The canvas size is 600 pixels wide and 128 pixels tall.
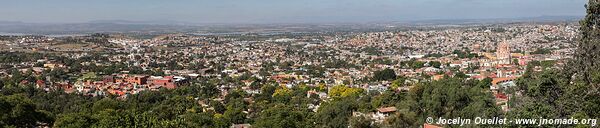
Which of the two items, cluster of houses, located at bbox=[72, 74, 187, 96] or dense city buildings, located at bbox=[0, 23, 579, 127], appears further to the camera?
cluster of houses, located at bbox=[72, 74, 187, 96]

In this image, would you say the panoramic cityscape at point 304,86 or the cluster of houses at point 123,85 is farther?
the cluster of houses at point 123,85

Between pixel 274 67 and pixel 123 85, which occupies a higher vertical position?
pixel 123 85

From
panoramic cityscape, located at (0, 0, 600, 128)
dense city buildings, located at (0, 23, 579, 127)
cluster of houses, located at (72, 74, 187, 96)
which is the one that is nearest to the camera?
panoramic cityscape, located at (0, 0, 600, 128)

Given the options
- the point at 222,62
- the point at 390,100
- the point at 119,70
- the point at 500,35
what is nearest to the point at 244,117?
the point at 390,100

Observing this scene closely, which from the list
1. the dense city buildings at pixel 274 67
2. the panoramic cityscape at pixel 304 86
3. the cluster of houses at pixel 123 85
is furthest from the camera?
the cluster of houses at pixel 123 85

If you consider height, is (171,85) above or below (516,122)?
below

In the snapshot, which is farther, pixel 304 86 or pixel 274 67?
pixel 274 67

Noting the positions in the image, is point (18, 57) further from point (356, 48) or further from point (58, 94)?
point (356, 48)

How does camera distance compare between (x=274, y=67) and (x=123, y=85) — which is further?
(x=274, y=67)

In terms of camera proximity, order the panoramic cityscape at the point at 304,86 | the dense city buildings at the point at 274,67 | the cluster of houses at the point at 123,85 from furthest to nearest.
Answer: the cluster of houses at the point at 123,85
the dense city buildings at the point at 274,67
the panoramic cityscape at the point at 304,86

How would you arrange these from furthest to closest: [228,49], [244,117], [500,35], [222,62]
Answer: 1. [500,35]
2. [228,49]
3. [222,62]
4. [244,117]

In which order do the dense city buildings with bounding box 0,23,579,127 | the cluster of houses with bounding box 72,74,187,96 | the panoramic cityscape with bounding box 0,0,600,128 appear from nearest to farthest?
the panoramic cityscape with bounding box 0,0,600,128
the dense city buildings with bounding box 0,23,579,127
the cluster of houses with bounding box 72,74,187,96
